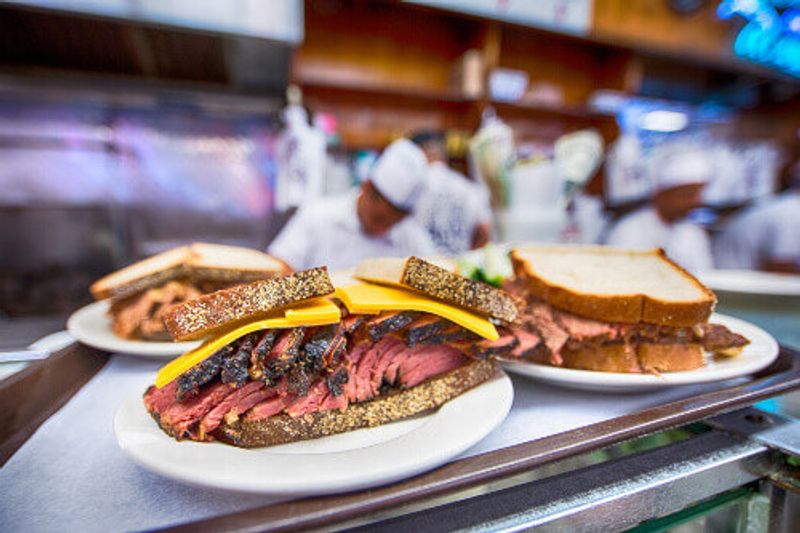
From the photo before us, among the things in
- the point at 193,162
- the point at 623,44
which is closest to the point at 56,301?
the point at 193,162

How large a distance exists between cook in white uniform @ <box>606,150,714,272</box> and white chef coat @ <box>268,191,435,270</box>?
5.85ft

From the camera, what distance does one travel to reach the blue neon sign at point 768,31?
4969 millimetres

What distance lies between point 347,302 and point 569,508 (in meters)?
0.47

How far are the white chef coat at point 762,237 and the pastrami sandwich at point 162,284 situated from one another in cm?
476

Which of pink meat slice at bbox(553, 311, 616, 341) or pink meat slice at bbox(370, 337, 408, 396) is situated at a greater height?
pink meat slice at bbox(553, 311, 616, 341)

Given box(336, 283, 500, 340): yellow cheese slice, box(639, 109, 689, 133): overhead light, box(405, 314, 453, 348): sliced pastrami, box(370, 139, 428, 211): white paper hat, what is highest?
box(639, 109, 689, 133): overhead light

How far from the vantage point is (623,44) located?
4.54 m

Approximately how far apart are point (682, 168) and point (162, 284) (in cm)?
376

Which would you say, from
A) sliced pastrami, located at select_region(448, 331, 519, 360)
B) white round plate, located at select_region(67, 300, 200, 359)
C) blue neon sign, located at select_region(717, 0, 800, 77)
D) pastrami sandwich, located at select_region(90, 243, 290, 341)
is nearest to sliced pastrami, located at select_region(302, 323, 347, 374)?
sliced pastrami, located at select_region(448, 331, 519, 360)

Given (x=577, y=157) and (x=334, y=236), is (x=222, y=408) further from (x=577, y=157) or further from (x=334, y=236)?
(x=577, y=157)

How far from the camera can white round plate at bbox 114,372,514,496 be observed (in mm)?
513

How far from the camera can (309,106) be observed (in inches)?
147

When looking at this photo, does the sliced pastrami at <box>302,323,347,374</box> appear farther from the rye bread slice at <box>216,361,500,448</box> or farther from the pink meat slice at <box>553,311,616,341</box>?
the pink meat slice at <box>553,311,616,341</box>

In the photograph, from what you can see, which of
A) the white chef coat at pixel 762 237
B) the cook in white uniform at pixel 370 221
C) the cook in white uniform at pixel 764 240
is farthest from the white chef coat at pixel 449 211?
the white chef coat at pixel 762 237
